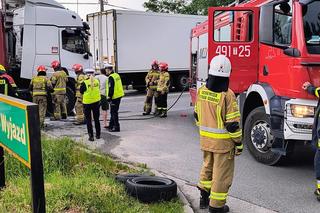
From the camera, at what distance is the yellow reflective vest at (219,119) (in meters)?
4.64

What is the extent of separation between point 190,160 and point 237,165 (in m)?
0.84

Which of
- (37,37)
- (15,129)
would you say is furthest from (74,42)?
(15,129)

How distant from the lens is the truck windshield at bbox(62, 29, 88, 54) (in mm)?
13898

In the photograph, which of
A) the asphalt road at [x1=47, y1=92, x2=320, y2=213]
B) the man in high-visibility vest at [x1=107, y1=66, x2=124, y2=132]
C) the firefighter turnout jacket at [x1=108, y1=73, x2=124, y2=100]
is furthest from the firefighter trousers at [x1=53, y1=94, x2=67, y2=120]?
the firefighter turnout jacket at [x1=108, y1=73, x2=124, y2=100]

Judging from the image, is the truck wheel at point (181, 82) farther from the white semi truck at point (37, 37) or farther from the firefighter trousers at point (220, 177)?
the firefighter trousers at point (220, 177)

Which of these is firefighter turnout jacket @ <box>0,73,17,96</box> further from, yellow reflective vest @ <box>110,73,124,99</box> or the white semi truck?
the white semi truck

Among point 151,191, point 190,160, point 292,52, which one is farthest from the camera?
point 190,160

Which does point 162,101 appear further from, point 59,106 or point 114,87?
point 59,106

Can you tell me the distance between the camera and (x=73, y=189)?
4852mm

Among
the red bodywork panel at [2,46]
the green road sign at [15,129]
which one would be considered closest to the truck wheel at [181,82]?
the red bodywork panel at [2,46]

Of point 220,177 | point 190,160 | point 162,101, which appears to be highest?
point 162,101

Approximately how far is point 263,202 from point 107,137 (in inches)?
198

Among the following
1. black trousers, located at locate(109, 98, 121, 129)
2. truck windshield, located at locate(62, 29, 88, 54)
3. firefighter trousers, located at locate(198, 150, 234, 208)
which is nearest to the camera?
firefighter trousers, located at locate(198, 150, 234, 208)

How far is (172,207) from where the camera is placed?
4914 millimetres
